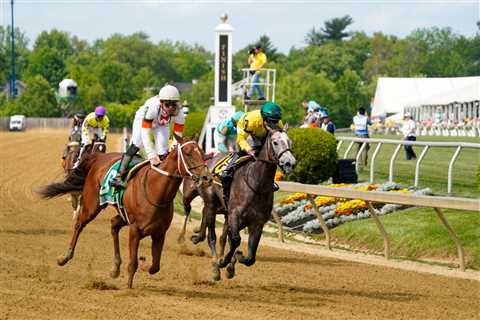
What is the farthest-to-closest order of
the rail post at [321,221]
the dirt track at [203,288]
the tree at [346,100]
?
the tree at [346,100] → the rail post at [321,221] → the dirt track at [203,288]

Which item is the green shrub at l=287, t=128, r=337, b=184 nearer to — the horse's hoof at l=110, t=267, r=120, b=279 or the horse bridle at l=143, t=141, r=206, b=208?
the horse's hoof at l=110, t=267, r=120, b=279

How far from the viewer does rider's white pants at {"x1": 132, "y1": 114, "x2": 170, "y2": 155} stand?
10.9 meters

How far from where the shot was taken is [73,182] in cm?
1227

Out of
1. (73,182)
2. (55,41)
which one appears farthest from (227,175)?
(55,41)

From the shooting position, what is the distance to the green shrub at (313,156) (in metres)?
18.7

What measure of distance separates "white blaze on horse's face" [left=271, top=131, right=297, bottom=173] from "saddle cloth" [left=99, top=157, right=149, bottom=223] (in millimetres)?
1393

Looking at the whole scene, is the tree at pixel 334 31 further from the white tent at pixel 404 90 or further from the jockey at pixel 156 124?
the jockey at pixel 156 124

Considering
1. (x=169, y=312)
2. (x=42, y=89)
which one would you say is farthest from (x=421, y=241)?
(x=42, y=89)

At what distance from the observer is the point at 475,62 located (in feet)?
232

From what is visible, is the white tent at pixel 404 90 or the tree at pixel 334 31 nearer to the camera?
the white tent at pixel 404 90

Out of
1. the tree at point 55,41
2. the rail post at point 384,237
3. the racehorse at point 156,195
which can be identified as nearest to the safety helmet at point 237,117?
the racehorse at point 156,195

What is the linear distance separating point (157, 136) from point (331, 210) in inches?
233

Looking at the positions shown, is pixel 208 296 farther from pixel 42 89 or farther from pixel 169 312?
pixel 42 89

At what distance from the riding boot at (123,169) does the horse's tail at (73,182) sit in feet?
3.68
